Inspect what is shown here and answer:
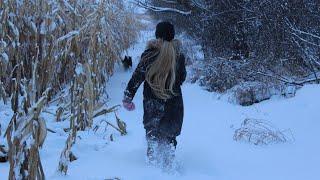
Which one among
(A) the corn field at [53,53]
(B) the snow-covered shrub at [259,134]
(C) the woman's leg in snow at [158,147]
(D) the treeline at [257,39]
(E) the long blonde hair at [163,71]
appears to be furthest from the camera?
(D) the treeline at [257,39]

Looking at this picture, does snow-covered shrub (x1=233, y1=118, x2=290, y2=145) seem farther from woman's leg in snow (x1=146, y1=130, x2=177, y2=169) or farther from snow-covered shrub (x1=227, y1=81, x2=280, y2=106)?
snow-covered shrub (x1=227, y1=81, x2=280, y2=106)

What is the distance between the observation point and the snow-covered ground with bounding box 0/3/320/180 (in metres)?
4.59

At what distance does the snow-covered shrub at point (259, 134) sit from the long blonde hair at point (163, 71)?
1305 mm

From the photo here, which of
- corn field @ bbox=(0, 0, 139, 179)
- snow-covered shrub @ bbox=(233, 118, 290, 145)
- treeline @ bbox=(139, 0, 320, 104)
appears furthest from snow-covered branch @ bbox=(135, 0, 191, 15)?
snow-covered shrub @ bbox=(233, 118, 290, 145)

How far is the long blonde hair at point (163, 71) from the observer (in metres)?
4.78

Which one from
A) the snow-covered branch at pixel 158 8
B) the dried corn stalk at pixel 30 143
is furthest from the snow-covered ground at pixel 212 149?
the snow-covered branch at pixel 158 8

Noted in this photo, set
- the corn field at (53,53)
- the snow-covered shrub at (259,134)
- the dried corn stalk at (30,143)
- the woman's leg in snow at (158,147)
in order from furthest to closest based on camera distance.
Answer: the snow-covered shrub at (259,134)
the corn field at (53,53)
the woman's leg in snow at (158,147)
the dried corn stalk at (30,143)

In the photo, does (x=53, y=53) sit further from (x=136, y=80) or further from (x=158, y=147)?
(x=158, y=147)

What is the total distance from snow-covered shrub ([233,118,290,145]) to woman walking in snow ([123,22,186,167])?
1077 millimetres

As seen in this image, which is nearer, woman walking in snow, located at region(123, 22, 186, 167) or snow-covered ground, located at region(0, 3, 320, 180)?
snow-covered ground, located at region(0, 3, 320, 180)

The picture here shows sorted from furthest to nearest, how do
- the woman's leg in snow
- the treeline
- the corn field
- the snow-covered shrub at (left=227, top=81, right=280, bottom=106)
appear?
the snow-covered shrub at (left=227, top=81, right=280, bottom=106)
the treeline
the corn field
the woman's leg in snow

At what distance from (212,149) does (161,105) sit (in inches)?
36.8

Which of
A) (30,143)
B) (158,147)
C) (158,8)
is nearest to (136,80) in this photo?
(158,147)

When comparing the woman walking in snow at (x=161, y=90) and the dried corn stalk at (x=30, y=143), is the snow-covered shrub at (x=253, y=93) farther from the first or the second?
the dried corn stalk at (x=30, y=143)
